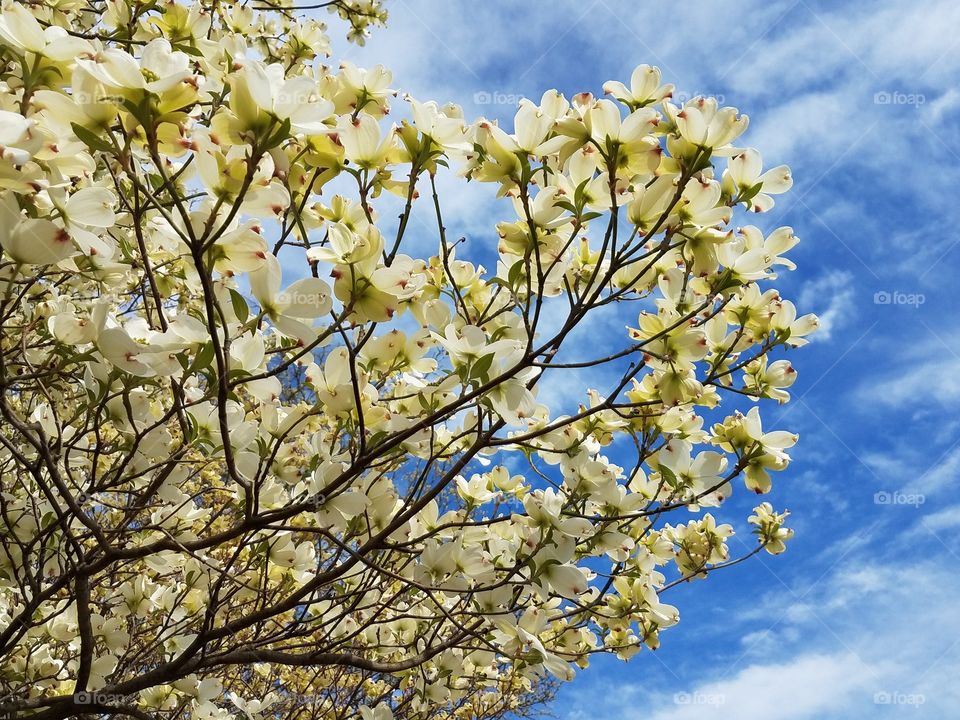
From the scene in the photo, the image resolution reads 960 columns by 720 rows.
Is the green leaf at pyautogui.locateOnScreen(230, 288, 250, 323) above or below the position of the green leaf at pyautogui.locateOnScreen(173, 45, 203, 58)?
below

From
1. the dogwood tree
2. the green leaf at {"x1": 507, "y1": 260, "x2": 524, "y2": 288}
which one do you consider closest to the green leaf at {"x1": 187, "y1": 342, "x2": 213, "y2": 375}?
the dogwood tree

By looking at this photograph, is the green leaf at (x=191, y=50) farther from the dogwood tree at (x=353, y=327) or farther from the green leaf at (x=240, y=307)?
the green leaf at (x=240, y=307)

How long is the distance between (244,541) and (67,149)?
700 millimetres

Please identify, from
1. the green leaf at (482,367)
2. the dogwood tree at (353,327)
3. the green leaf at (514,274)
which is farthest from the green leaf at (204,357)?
the green leaf at (514,274)

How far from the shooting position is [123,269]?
127 cm

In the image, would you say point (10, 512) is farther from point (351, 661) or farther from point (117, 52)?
point (117, 52)

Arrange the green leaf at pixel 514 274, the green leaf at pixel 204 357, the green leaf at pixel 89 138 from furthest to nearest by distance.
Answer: the green leaf at pixel 514 274
the green leaf at pixel 204 357
the green leaf at pixel 89 138

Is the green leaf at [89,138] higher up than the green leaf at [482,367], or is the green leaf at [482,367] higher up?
the green leaf at [89,138]

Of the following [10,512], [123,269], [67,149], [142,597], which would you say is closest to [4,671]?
[142,597]

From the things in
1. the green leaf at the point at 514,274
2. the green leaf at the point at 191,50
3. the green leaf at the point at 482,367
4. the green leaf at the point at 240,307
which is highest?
the green leaf at the point at 191,50

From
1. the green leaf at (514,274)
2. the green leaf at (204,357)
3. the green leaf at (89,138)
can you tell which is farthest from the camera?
the green leaf at (514,274)

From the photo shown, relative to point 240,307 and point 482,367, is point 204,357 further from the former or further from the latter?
point 482,367

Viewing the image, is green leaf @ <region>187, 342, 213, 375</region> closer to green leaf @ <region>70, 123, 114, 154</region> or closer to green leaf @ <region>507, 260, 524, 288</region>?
green leaf @ <region>70, 123, 114, 154</region>

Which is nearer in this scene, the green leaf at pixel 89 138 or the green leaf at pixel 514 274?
the green leaf at pixel 89 138
